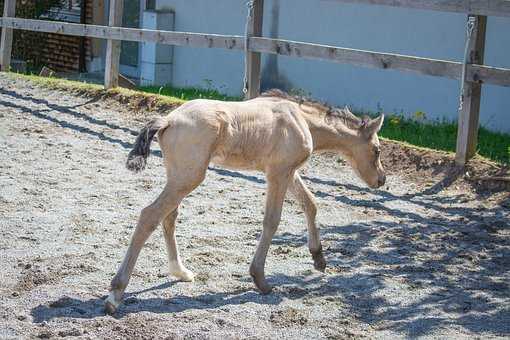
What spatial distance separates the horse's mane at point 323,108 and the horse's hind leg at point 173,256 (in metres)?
1.23

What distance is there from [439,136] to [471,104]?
62.8 inches

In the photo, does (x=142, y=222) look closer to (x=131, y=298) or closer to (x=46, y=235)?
(x=131, y=298)

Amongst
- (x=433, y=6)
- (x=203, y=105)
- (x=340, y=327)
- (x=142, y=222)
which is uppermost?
(x=433, y=6)

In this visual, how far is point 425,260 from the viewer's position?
737 centimetres

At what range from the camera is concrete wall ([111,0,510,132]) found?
1216 cm

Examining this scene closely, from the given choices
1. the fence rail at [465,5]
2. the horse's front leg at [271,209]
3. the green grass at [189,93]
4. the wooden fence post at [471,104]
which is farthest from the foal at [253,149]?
the green grass at [189,93]

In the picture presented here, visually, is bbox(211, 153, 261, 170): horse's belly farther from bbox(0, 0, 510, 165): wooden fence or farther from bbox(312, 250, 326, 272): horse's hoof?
bbox(0, 0, 510, 165): wooden fence

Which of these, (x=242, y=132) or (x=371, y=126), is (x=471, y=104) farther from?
(x=242, y=132)

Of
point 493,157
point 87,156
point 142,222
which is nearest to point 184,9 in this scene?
point 87,156

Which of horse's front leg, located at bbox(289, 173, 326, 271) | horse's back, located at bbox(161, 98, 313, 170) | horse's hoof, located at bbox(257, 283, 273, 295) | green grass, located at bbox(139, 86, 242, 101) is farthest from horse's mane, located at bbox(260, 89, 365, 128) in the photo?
green grass, located at bbox(139, 86, 242, 101)

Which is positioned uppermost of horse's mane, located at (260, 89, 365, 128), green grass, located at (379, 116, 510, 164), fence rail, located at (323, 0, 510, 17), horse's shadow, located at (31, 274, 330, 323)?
fence rail, located at (323, 0, 510, 17)

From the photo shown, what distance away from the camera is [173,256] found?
21.3 ft

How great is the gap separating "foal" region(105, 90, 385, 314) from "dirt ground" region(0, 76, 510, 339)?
27 cm

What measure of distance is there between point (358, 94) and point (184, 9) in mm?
4574
